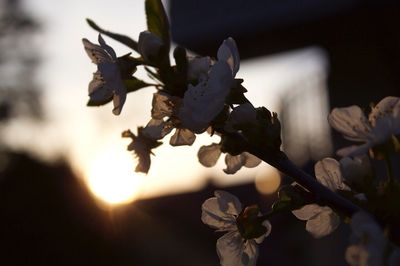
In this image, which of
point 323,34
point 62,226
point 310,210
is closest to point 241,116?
point 310,210

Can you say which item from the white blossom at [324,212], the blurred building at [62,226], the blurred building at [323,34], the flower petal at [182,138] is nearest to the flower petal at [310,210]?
the white blossom at [324,212]

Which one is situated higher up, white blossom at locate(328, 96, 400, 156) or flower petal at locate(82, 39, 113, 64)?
flower petal at locate(82, 39, 113, 64)

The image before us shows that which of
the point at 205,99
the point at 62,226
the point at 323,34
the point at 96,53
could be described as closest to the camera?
the point at 205,99

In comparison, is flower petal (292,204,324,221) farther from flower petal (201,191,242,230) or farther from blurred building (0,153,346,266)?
blurred building (0,153,346,266)

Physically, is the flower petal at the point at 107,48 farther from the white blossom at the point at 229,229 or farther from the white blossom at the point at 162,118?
the white blossom at the point at 229,229

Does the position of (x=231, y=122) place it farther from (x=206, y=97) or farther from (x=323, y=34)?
(x=323, y=34)

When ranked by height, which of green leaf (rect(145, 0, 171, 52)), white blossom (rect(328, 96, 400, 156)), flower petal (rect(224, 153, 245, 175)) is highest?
green leaf (rect(145, 0, 171, 52))

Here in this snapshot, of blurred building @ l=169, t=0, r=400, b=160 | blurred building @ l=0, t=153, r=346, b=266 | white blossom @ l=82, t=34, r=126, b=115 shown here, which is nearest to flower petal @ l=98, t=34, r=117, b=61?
white blossom @ l=82, t=34, r=126, b=115

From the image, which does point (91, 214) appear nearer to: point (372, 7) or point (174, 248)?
point (174, 248)
